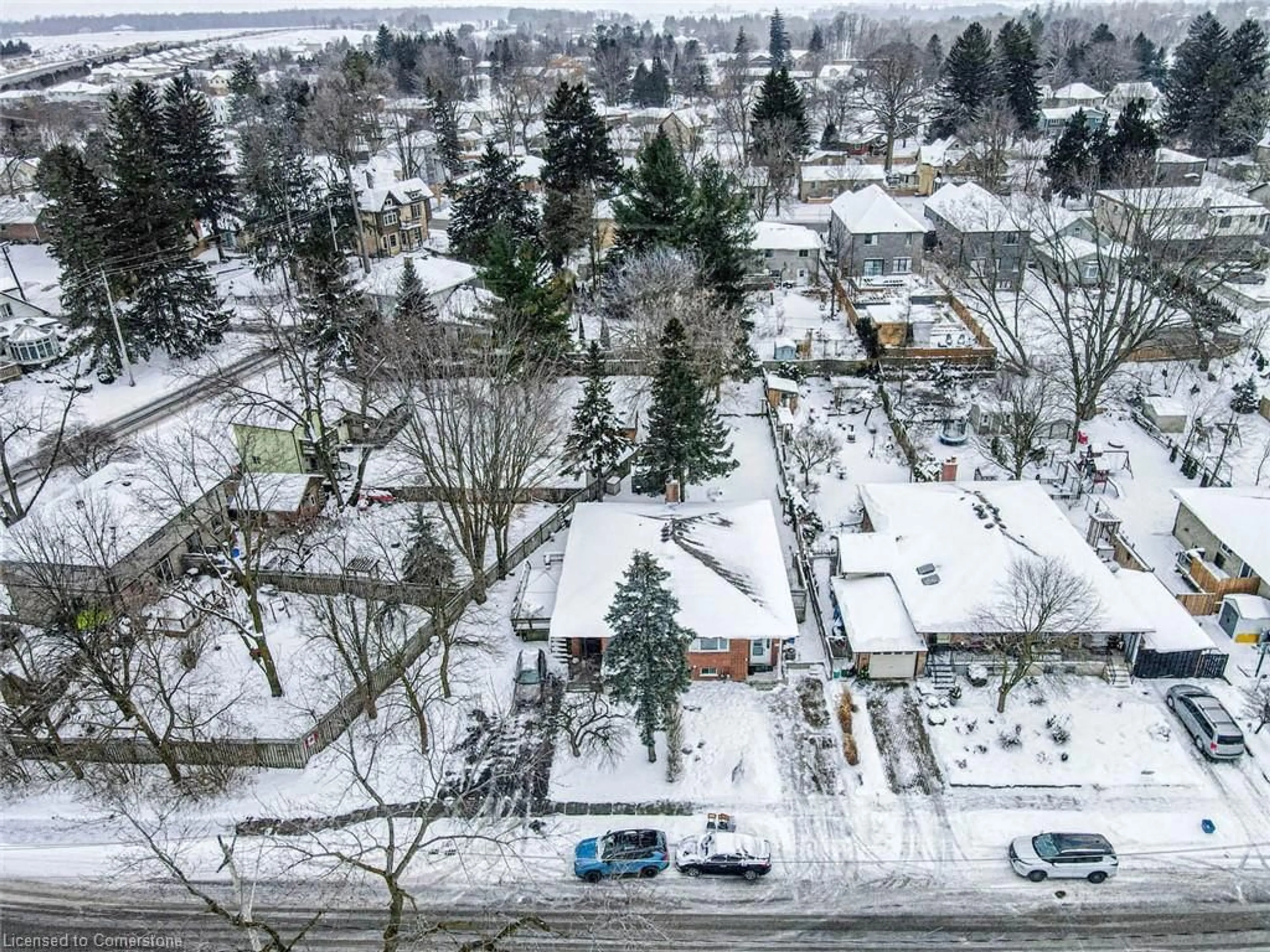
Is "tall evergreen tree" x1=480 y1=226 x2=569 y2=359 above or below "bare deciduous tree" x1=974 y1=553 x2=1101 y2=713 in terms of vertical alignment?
above

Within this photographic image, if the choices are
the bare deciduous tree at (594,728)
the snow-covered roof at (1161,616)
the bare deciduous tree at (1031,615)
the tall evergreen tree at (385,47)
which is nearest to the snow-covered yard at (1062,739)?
the bare deciduous tree at (1031,615)

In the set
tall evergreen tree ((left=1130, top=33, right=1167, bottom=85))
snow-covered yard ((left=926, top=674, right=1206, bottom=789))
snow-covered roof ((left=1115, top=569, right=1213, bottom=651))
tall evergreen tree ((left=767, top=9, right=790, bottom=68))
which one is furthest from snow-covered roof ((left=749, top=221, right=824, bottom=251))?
tall evergreen tree ((left=767, top=9, right=790, bottom=68))

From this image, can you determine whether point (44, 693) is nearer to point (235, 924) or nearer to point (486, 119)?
point (235, 924)

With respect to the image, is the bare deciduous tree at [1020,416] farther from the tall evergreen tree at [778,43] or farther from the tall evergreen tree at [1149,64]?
the tall evergreen tree at [778,43]

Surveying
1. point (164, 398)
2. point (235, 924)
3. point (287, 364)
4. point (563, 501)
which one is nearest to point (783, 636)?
point (563, 501)

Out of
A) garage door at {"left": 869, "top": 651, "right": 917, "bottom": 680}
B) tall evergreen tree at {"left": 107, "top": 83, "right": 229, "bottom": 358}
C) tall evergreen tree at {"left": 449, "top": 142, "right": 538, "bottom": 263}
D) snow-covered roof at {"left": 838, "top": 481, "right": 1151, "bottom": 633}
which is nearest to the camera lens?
garage door at {"left": 869, "top": 651, "right": 917, "bottom": 680}

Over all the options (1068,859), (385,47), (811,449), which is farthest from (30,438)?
(385,47)

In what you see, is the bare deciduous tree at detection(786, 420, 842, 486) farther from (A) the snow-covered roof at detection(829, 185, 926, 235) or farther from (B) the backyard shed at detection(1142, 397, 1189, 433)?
(A) the snow-covered roof at detection(829, 185, 926, 235)
